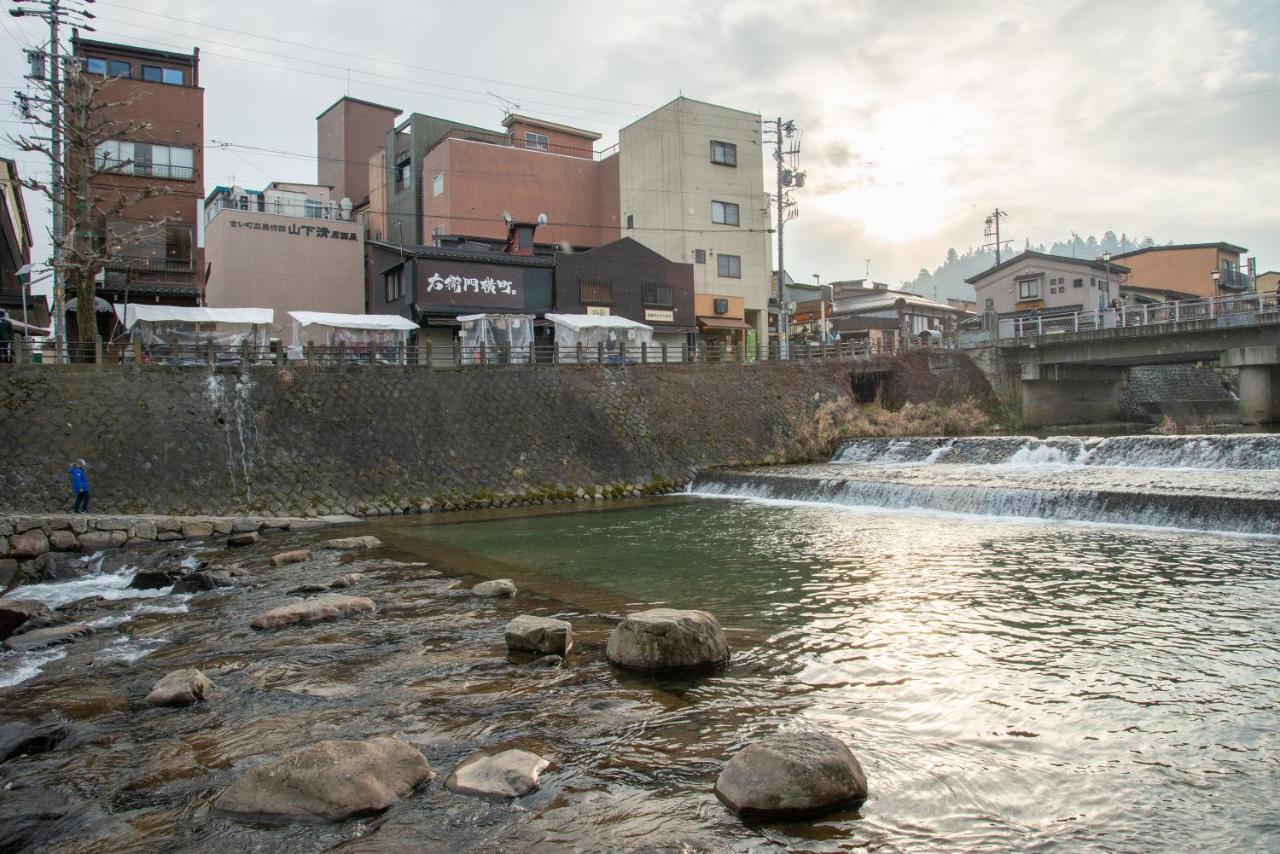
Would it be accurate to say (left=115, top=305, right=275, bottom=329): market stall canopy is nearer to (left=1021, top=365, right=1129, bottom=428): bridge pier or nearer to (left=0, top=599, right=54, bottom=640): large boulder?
(left=0, top=599, right=54, bottom=640): large boulder

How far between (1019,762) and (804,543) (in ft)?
32.3

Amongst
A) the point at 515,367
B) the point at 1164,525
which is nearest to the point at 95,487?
the point at 515,367

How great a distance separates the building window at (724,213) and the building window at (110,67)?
90.3 feet

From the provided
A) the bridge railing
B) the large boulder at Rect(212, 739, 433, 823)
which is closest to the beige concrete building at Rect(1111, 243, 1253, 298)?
the bridge railing

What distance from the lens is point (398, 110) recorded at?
50375 millimetres

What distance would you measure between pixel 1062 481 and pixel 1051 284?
38422 millimetres

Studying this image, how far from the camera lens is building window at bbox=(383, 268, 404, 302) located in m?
34.2

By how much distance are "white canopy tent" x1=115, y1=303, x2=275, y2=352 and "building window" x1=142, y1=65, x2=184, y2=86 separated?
478 inches

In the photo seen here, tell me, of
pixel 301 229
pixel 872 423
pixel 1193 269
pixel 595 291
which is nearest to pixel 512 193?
pixel 595 291

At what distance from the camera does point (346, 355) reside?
2609 centimetres

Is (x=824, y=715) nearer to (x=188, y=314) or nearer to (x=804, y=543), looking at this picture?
(x=804, y=543)

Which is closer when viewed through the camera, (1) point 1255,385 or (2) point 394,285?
(1) point 1255,385

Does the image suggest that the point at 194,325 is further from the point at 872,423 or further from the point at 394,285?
the point at 872,423

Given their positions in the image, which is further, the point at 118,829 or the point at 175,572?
the point at 175,572
